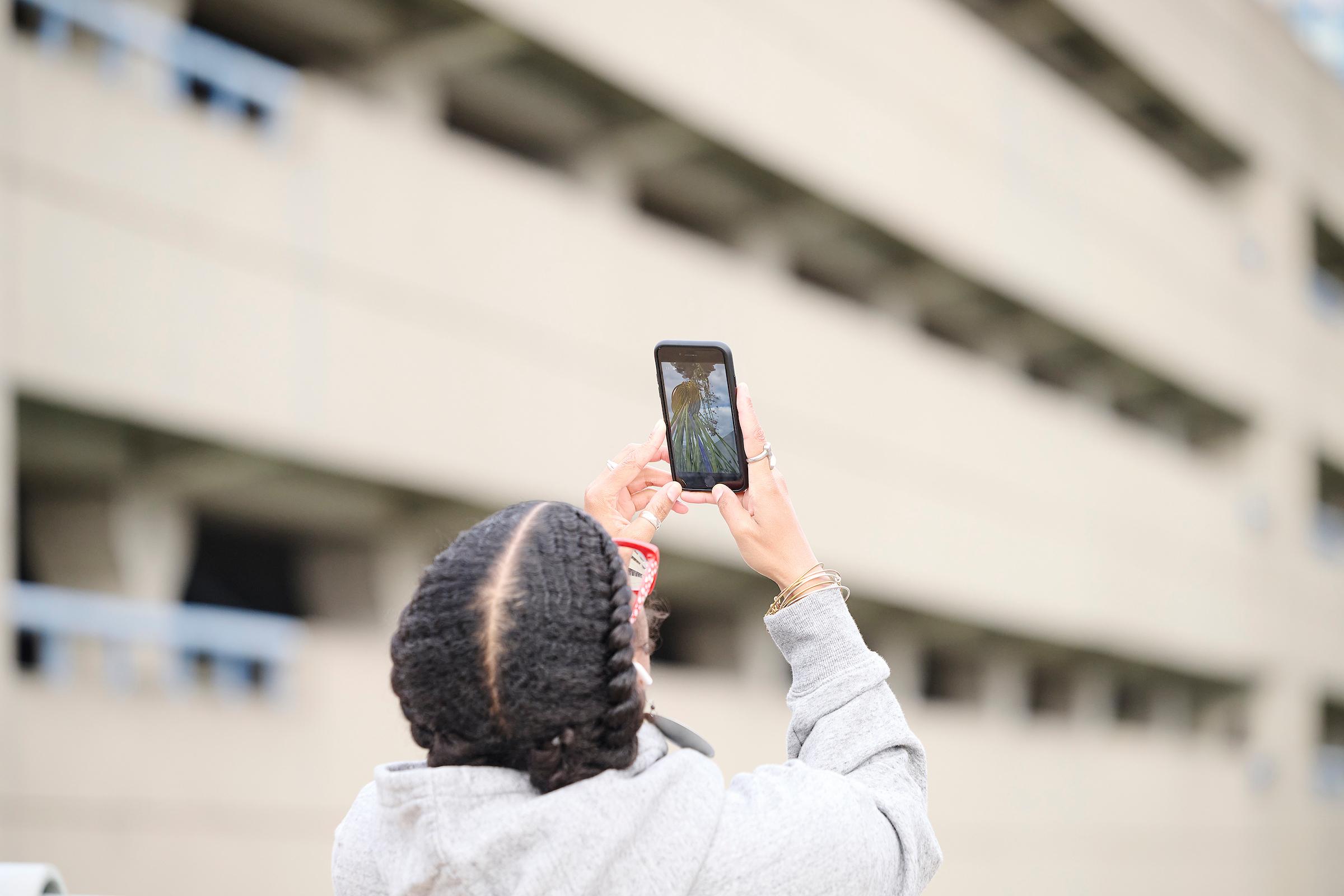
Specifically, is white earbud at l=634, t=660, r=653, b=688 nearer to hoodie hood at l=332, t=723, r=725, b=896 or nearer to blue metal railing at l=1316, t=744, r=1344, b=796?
hoodie hood at l=332, t=723, r=725, b=896

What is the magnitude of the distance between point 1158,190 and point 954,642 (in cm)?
788

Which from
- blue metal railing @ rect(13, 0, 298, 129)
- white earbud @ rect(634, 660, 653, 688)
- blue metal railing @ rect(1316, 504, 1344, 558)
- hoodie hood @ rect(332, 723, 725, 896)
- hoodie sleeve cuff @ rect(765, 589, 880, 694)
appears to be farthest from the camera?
blue metal railing @ rect(1316, 504, 1344, 558)

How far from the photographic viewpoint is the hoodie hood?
132cm

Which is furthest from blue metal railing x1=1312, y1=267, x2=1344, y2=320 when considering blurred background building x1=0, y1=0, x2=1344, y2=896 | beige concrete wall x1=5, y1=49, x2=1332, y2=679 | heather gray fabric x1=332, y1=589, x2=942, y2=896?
heather gray fabric x1=332, y1=589, x2=942, y2=896

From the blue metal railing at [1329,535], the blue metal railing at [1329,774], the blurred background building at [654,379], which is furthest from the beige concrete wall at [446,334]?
the blue metal railing at [1329,535]

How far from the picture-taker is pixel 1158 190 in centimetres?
2155

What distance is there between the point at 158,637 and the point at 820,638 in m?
7.68

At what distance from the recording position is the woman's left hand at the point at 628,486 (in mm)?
1849

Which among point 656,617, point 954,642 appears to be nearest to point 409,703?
point 656,617

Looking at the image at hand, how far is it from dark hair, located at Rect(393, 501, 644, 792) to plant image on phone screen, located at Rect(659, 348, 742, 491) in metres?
0.37

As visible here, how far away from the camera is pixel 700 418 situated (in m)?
1.81

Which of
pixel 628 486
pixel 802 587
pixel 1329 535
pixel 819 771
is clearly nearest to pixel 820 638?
pixel 802 587

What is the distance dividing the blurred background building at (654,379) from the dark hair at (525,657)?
22.7ft

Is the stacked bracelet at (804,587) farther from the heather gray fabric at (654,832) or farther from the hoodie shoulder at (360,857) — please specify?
the hoodie shoulder at (360,857)
